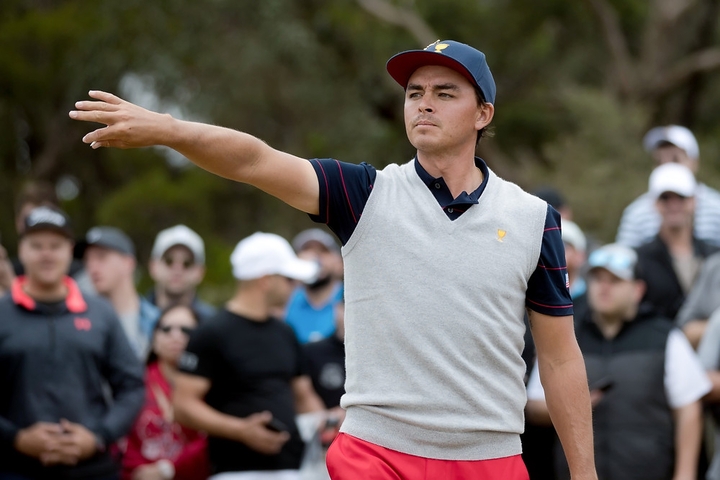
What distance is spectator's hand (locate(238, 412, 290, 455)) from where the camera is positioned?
6922mm

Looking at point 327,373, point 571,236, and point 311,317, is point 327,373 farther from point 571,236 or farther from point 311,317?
point 571,236

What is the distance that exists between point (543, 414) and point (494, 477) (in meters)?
3.12

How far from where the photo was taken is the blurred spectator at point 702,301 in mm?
7523

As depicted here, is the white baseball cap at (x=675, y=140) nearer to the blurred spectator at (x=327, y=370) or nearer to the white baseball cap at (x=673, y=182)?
the white baseball cap at (x=673, y=182)

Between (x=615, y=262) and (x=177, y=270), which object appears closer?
(x=615, y=262)

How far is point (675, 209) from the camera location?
27.2 ft

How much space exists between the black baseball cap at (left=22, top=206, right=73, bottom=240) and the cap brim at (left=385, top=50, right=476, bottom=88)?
3.48m

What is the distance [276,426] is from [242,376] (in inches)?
15.8

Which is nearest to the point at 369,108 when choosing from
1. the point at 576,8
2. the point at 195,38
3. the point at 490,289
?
the point at 195,38

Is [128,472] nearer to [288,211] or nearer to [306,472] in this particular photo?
[306,472]

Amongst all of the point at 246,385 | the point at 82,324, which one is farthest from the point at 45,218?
the point at 246,385

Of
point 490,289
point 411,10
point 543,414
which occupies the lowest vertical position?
point 543,414

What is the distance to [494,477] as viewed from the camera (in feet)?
13.4

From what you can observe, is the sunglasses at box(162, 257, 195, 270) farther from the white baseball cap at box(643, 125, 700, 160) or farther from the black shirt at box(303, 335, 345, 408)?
the white baseball cap at box(643, 125, 700, 160)
